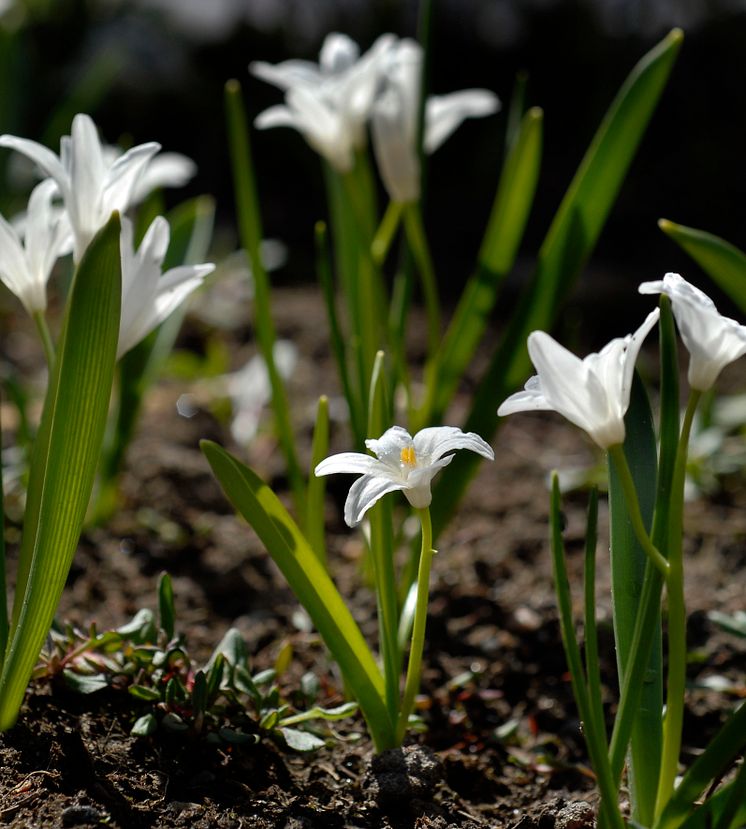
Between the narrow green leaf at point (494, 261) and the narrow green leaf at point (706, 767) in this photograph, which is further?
the narrow green leaf at point (494, 261)

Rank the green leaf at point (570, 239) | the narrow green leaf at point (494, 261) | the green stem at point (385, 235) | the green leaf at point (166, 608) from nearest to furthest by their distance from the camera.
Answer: the green leaf at point (166, 608) → the green leaf at point (570, 239) → the narrow green leaf at point (494, 261) → the green stem at point (385, 235)

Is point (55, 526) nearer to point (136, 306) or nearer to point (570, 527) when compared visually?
point (136, 306)

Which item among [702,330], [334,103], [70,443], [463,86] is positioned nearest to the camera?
[702,330]

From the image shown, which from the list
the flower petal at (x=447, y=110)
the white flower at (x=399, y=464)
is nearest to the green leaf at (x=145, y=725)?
the white flower at (x=399, y=464)

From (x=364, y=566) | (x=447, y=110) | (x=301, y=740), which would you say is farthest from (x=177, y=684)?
(x=447, y=110)

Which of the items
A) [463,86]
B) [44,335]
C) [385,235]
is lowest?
[44,335]

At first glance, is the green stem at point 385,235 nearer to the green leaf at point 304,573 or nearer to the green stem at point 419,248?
the green stem at point 419,248

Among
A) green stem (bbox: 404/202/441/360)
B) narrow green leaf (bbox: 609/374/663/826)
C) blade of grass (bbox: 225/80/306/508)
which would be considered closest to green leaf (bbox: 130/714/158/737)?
narrow green leaf (bbox: 609/374/663/826)

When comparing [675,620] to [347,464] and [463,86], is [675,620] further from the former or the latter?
[463,86]
